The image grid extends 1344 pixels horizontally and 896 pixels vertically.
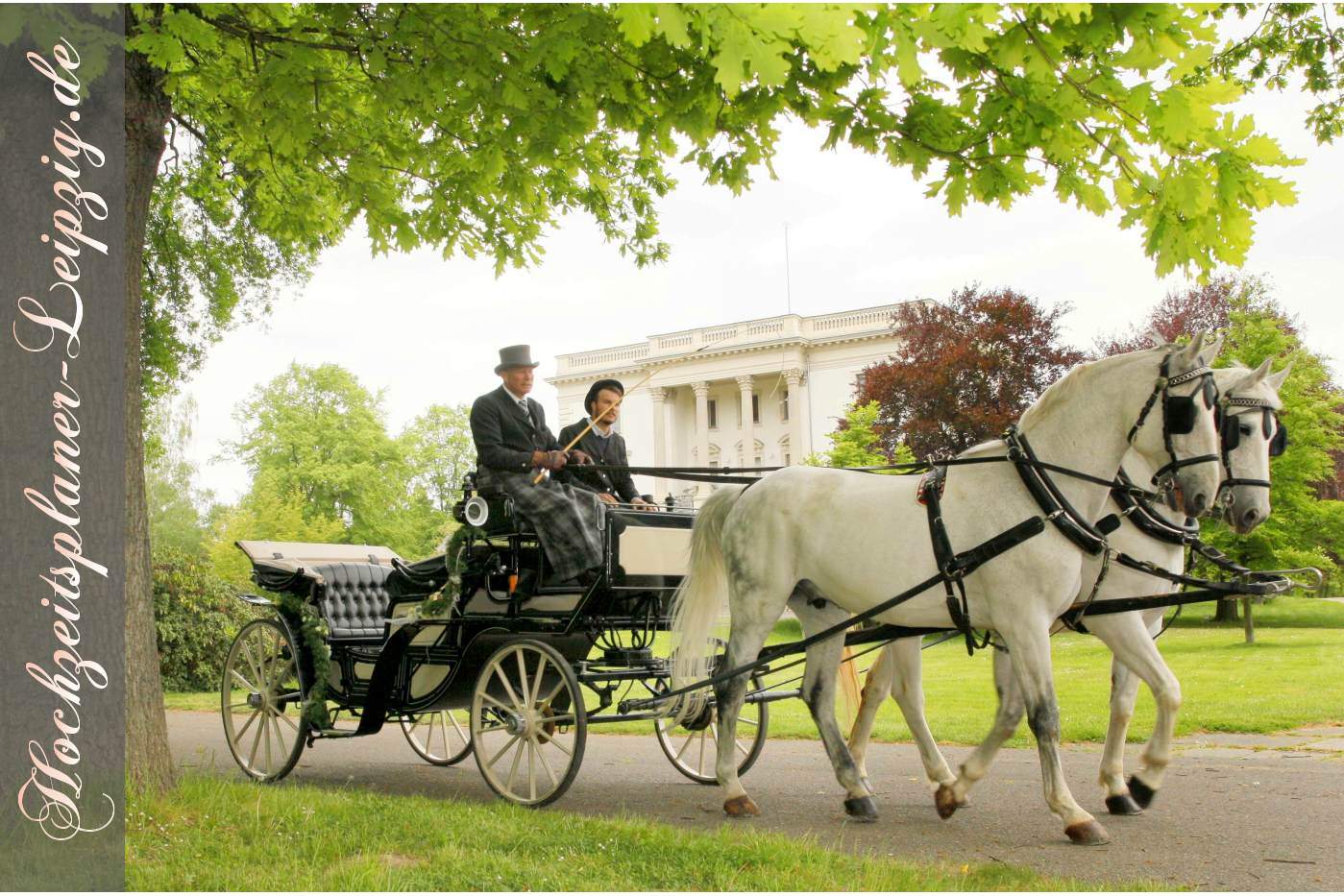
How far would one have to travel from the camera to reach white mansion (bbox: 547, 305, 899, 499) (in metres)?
56.2

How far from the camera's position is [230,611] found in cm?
1781

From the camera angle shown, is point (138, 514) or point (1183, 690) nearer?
point (138, 514)

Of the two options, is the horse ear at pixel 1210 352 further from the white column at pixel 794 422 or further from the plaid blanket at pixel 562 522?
the white column at pixel 794 422

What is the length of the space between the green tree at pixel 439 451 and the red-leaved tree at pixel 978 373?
81.7 feet

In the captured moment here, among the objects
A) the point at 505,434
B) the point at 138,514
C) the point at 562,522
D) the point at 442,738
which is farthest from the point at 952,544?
the point at 442,738

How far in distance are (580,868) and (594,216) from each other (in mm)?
5877

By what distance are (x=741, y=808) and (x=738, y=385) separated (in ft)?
185

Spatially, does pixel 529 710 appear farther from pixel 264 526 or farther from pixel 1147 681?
pixel 264 526

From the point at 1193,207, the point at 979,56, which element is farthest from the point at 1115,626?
the point at 979,56

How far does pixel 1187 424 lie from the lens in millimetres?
5320

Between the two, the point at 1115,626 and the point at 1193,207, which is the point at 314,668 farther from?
the point at 1193,207

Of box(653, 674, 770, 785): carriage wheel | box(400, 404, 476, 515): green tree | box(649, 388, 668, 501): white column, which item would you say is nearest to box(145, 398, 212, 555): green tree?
box(400, 404, 476, 515): green tree

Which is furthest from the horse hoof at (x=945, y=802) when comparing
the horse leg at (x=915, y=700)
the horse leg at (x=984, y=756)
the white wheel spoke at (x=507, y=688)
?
the white wheel spoke at (x=507, y=688)

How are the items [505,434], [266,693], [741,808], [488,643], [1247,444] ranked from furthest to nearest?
[266,693], [505,434], [488,643], [741,808], [1247,444]
